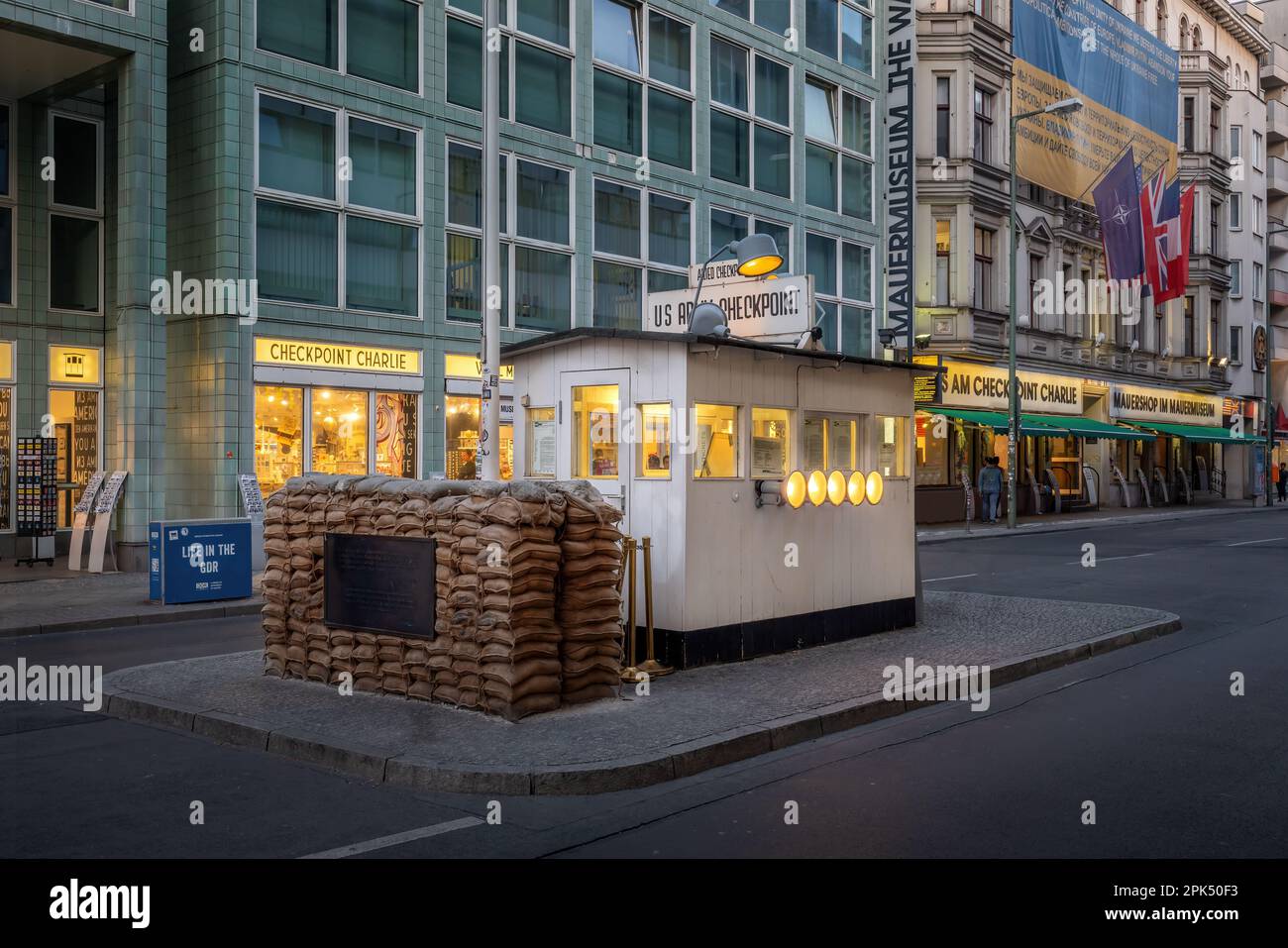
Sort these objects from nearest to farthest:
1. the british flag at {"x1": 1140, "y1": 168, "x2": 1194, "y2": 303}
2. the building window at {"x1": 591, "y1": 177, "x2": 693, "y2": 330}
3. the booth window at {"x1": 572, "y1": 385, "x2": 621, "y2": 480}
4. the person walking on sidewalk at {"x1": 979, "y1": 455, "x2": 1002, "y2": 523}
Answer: the booth window at {"x1": 572, "y1": 385, "x2": 621, "y2": 480} → the building window at {"x1": 591, "y1": 177, "x2": 693, "y2": 330} → the person walking on sidewalk at {"x1": 979, "y1": 455, "x2": 1002, "y2": 523} → the british flag at {"x1": 1140, "y1": 168, "x2": 1194, "y2": 303}

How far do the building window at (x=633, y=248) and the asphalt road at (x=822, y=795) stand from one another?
57.1 feet

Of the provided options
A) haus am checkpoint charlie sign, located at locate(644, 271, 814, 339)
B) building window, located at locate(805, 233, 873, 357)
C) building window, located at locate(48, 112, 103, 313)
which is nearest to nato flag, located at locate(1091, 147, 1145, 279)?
building window, located at locate(805, 233, 873, 357)

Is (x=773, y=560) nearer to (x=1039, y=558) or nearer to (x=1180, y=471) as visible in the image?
(x=1039, y=558)

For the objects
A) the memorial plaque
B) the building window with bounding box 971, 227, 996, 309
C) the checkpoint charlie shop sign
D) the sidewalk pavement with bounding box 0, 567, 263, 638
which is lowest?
the sidewalk pavement with bounding box 0, 567, 263, 638

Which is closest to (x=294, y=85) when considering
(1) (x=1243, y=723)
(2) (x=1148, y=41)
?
(1) (x=1243, y=723)

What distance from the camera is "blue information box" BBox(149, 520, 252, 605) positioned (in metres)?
14.7

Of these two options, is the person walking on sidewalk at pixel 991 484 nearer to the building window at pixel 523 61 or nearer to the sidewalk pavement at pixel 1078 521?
the sidewalk pavement at pixel 1078 521

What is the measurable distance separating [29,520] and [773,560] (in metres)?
14.3

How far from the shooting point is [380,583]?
869cm

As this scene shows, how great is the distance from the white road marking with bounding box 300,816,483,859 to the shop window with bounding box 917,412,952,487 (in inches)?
1147

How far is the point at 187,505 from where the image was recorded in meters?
20.3

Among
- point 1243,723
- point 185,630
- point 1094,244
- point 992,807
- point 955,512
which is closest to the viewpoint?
point 992,807

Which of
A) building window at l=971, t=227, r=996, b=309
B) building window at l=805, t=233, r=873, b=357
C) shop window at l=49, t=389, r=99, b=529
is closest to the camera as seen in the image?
shop window at l=49, t=389, r=99, b=529

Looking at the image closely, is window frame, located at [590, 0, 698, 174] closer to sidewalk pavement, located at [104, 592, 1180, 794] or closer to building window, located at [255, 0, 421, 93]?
building window, located at [255, 0, 421, 93]
